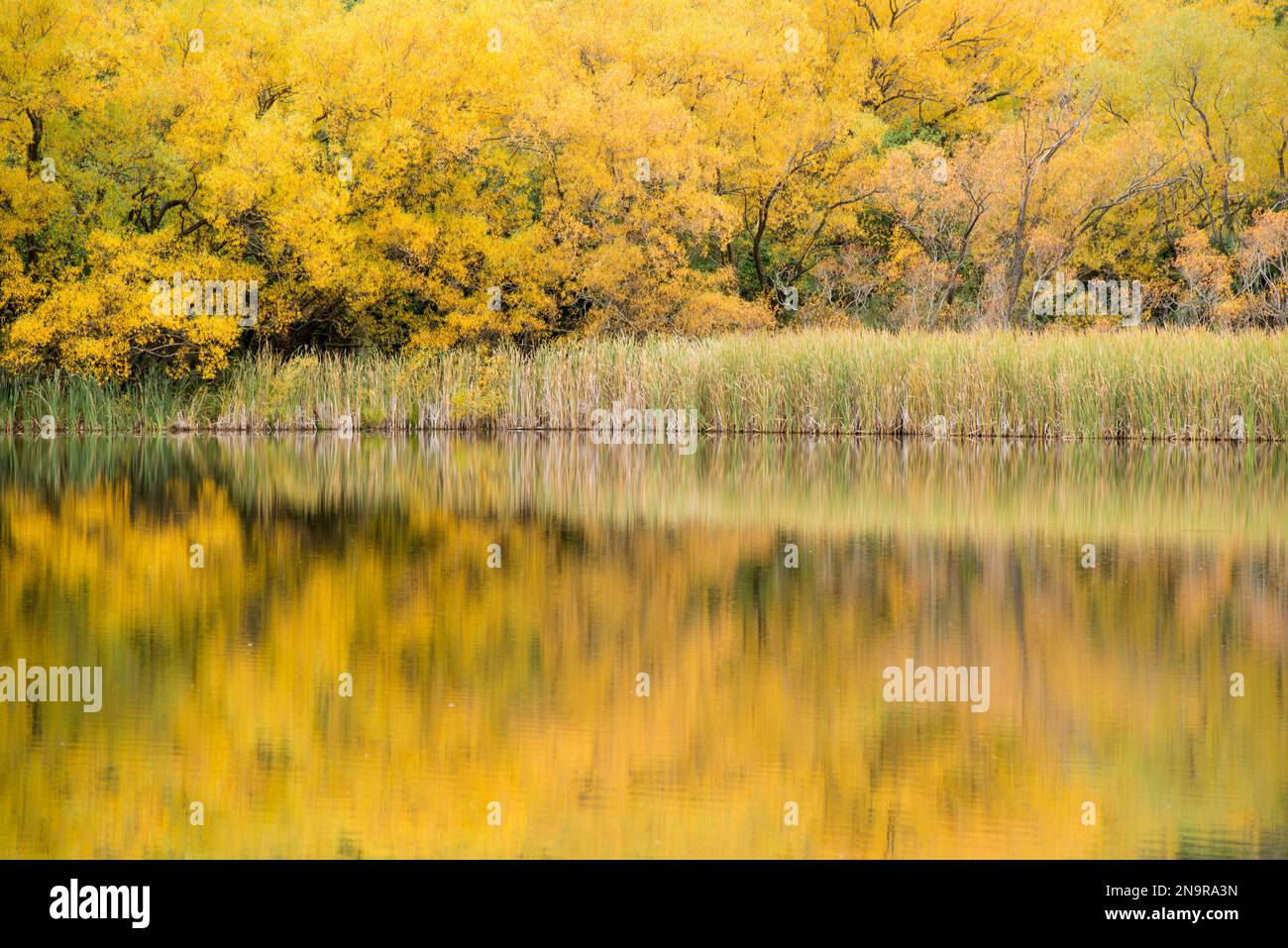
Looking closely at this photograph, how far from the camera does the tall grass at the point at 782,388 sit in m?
22.5

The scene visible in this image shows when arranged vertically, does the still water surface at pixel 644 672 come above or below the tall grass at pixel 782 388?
below

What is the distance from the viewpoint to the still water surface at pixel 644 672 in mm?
5184

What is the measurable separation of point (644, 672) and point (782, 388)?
56.9 feet

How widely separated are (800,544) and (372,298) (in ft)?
64.7

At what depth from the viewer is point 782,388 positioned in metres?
24.4

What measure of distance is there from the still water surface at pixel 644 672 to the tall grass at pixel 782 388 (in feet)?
26.5

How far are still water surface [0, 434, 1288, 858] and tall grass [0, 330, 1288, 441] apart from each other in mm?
8062

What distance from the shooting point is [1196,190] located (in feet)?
120

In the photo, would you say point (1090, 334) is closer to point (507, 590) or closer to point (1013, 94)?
point (1013, 94)

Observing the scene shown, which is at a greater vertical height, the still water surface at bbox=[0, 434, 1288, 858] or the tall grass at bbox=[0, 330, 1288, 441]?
the tall grass at bbox=[0, 330, 1288, 441]

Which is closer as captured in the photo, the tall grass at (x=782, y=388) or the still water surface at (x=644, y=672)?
the still water surface at (x=644, y=672)

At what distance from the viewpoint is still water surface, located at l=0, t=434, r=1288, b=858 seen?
17.0 ft

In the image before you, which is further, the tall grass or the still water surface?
the tall grass
